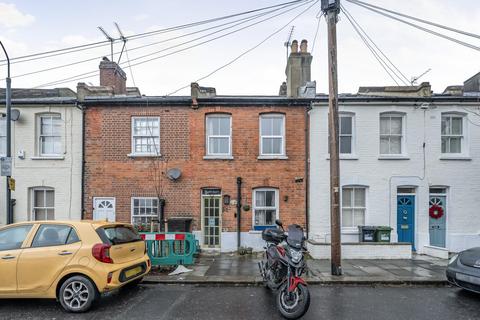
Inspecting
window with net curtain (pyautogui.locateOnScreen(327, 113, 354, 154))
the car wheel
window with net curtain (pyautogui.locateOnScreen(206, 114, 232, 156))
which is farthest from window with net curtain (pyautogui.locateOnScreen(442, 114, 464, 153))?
the car wheel

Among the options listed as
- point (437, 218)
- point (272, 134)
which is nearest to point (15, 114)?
point (272, 134)

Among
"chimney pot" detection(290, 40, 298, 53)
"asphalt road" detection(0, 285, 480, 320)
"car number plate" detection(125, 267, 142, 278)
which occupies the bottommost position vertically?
"asphalt road" detection(0, 285, 480, 320)

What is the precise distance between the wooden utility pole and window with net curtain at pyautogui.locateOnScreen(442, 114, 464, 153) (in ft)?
21.1

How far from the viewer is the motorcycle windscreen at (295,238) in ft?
18.7

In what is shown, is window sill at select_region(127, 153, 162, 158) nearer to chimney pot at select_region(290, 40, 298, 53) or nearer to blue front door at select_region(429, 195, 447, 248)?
chimney pot at select_region(290, 40, 298, 53)

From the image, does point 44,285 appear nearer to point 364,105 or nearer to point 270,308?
point 270,308

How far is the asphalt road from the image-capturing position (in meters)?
5.53

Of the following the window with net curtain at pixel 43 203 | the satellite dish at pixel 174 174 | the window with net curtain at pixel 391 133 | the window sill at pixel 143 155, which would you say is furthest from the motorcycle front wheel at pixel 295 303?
the window with net curtain at pixel 43 203

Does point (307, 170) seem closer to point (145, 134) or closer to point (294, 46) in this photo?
point (294, 46)

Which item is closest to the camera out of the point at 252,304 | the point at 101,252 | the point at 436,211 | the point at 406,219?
the point at 101,252

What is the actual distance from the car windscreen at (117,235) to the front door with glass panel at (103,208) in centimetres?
556

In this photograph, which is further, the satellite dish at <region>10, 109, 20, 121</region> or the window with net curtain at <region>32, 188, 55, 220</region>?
the window with net curtain at <region>32, 188, 55, 220</region>

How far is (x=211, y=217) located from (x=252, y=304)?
5.90 m

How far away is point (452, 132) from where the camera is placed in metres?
11.9
